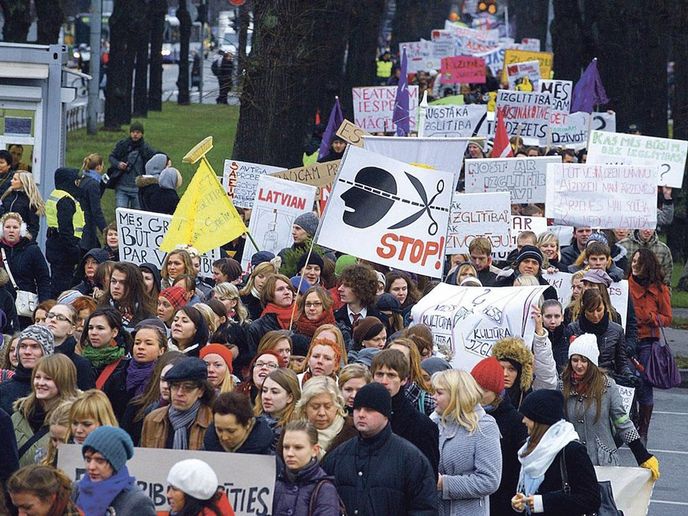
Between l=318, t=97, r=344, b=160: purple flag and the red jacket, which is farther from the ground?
l=318, t=97, r=344, b=160: purple flag

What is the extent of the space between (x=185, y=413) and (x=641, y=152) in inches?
537

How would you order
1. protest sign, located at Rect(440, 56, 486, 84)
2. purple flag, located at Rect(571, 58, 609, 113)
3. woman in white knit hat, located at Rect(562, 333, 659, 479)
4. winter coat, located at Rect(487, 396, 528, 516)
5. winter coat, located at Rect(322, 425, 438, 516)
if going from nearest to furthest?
winter coat, located at Rect(322, 425, 438, 516) → winter coat, located at Rect(487, 396, 528, 516) → woman in white knit hat, located at Rect(562, 333, 659, 479) → purple flag, located at Rect(571, 58, 609, 113) → protest sign, located at Rect(440, 56, 486, 84)

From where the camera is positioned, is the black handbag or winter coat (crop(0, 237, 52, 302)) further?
winter coat (crop(0, 237, 52, 302))

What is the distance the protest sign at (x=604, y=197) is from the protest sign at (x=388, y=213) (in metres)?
5.08

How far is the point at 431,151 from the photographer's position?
47.0ft

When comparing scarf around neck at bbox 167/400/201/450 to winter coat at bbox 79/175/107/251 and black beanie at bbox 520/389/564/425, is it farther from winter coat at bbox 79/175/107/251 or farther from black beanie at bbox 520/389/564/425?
winter coat at bbox 79/175/107/251

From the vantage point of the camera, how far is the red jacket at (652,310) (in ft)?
44.1

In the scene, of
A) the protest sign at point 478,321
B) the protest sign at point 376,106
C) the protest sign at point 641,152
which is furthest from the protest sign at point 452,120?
the protest sign at point 478,321

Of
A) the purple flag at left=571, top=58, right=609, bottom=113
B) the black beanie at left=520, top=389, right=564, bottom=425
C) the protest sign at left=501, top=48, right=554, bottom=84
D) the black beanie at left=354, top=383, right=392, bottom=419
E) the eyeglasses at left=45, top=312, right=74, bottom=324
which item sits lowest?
the eyeglasses at left=45, top=312, right=74, bottom=324

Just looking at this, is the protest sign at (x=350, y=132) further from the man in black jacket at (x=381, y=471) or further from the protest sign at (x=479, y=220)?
the man in black jacket at (x=381, y=471)

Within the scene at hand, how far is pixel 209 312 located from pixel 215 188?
3.46 meters

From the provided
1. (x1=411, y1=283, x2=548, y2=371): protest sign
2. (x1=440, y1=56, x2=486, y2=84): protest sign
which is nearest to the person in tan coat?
(x1=411, y1=283, x2=548, y2=371): protest sign

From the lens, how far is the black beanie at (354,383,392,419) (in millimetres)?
7273

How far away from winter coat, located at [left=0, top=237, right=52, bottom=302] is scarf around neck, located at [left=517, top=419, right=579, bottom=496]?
21.2 feet
